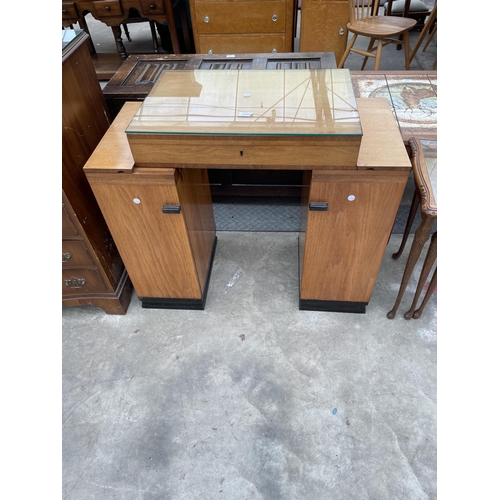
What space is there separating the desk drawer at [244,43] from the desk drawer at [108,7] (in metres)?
0.87

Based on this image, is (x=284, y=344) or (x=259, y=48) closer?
(x=284, y=344)

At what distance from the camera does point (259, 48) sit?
8.93 feet

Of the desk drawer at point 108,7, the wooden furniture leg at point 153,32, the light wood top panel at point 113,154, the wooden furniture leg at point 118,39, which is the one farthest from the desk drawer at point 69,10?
the light wood top panel at point 113,154

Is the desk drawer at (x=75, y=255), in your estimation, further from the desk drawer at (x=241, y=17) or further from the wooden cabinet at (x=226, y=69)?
the desk drawer at (x=241, y=17)

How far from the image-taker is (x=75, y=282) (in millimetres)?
1732

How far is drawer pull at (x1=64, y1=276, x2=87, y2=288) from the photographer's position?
173 cm

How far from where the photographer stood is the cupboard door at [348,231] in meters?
1.30

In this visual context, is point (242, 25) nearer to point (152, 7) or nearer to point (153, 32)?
point (152, 7)

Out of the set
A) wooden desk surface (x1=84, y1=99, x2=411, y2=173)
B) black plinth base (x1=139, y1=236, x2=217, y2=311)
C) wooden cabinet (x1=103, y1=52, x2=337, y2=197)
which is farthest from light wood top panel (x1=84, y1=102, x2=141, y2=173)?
black plinth base (x1=139, y1=236, x2=217, y2=311)

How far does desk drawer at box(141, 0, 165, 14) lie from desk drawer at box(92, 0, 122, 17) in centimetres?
23

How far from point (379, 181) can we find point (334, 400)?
0.95 m

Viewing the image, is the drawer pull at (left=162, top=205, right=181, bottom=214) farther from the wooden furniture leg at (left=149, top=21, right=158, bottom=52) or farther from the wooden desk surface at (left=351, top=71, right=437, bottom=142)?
the wooden furniture leg at (left=149, top=21, right=158, bottom=52)

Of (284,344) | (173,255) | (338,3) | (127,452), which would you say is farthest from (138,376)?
(338,3)

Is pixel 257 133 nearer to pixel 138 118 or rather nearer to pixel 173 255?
pixel 138 118
